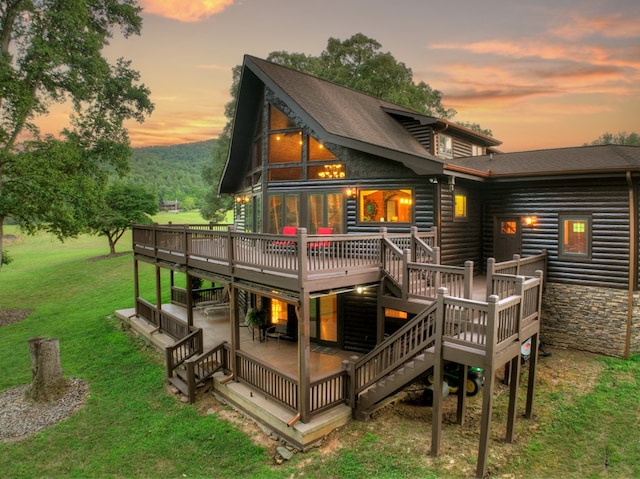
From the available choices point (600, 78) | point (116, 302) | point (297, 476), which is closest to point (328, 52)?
point (600, 78)

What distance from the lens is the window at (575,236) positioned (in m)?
12.4

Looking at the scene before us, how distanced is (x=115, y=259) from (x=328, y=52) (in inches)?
1034

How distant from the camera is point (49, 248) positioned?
1791 inches

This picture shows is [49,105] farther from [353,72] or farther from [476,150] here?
[353,72]

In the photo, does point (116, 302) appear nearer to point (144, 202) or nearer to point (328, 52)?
point (144, 202)

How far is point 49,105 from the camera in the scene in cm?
1925

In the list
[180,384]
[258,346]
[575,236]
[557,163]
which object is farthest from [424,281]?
[557,163]

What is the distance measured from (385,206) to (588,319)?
7588 mm

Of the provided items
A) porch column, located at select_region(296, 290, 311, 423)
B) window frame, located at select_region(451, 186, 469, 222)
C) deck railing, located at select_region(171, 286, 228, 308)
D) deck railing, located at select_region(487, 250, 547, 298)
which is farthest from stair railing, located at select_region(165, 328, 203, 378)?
window frame, located at select_region(451, 186, 469, 222)

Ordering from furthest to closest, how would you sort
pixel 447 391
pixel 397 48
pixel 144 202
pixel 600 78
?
pixel 144 202
pixel 397 48
pixel 600 78
pixel 447 391

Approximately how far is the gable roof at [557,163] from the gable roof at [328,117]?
179cm

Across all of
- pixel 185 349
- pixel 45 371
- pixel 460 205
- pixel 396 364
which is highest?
pixel 460 205

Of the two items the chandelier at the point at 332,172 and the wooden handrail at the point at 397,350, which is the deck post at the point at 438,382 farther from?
the chandelier at the point at 332,172

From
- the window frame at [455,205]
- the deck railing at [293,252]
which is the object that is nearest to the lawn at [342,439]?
the deck railing at [293,252]
